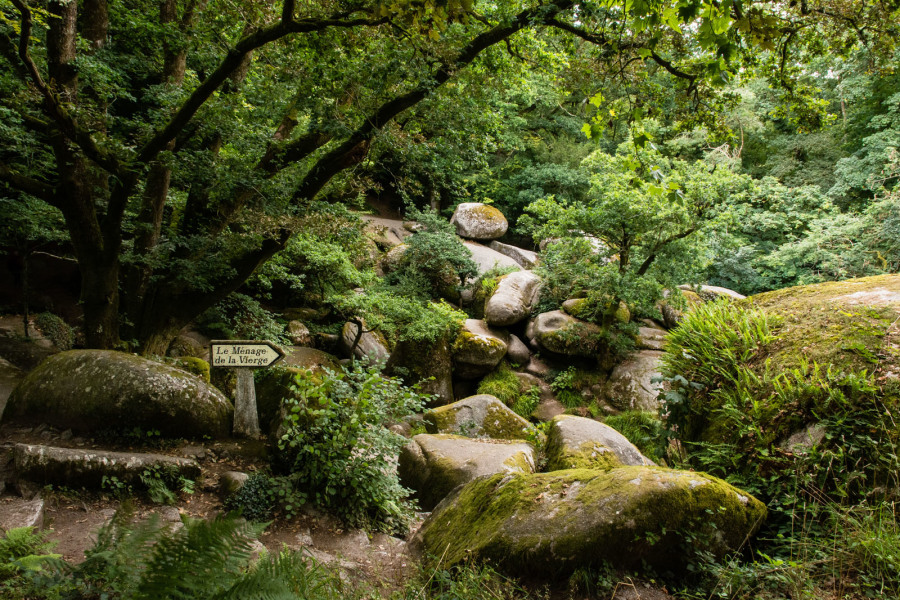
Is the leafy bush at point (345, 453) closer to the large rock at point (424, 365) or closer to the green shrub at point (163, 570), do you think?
the green shrub at point (163, 570)

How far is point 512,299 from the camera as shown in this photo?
35.1ft

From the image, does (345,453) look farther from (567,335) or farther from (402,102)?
(567,335)

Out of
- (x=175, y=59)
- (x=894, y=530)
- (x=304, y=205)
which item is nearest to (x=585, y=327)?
(x=304, y=205)

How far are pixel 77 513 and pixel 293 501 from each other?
1339mm

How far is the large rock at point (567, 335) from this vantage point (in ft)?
32.2

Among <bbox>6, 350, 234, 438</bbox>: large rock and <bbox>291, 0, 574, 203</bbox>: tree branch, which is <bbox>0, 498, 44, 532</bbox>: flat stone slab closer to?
<bbox>6, 350, 234, 438</bbox>: large rock

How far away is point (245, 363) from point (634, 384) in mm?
7729

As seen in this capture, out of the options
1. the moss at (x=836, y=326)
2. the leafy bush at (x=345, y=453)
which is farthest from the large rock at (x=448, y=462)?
the moss at (x=836, y=326)

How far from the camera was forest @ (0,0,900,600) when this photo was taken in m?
2.22

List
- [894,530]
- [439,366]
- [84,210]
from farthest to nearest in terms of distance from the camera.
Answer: [439,366] → [84,210] → [894,530]

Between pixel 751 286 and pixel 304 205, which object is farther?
pixel 751 286

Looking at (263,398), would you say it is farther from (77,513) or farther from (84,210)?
(84,210)

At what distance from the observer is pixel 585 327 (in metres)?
9.99

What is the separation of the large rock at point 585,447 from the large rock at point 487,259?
7.98 m
